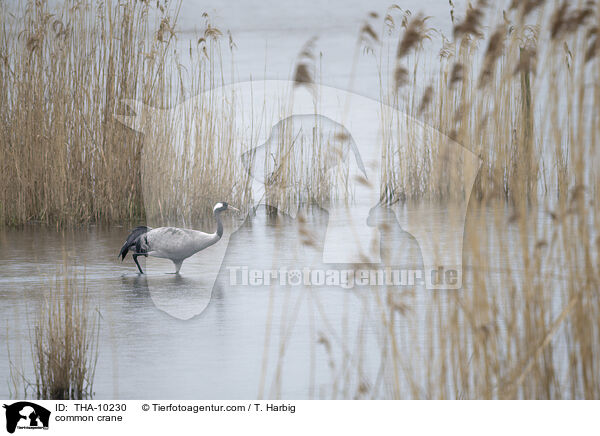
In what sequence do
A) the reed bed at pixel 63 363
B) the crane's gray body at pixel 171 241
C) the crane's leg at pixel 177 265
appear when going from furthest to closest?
the crane's leg at pixel 177 265 → the crane's gray body at pixel 171 241 → the reed bed at pixel 63 363

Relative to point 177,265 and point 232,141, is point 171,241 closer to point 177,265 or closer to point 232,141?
point 177,265

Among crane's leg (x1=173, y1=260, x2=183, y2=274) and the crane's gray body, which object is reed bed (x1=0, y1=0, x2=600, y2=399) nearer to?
the crane's gray body

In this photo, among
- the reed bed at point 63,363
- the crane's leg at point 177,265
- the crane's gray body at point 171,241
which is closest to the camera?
the reed bed at point 63,363

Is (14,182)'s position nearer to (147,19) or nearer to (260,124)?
(147,19)

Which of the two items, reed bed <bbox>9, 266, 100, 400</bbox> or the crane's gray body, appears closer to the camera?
reed bed <bbox>9, 266, 100, 400</bbox>

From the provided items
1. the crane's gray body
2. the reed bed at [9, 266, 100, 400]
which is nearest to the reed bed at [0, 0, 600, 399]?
the crane's gray body

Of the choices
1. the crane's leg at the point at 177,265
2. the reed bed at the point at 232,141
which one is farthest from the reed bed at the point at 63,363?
the crane's leg at the point at 177,265

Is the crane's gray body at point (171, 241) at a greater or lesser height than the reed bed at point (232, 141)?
lesser

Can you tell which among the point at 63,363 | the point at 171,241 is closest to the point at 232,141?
the point at 171,241

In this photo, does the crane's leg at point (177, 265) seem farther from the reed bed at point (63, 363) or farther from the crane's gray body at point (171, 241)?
the reed bed at point (63, 363)

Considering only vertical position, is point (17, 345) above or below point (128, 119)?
below

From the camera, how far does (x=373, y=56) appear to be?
355 centimetres

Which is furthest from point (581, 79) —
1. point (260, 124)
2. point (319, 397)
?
point (260, 124)
